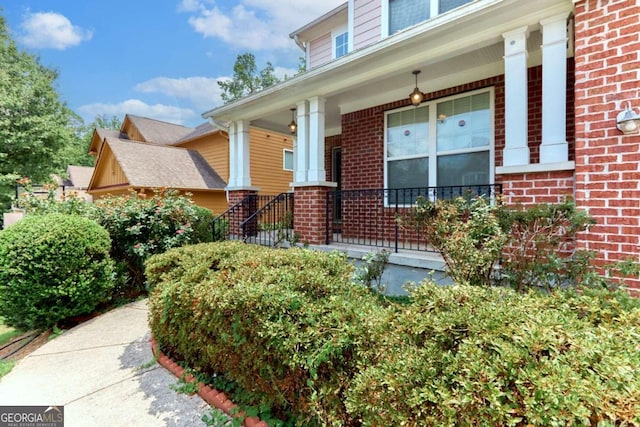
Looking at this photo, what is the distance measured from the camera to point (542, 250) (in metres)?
2.75

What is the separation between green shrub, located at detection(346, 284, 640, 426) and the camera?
39.6 inches

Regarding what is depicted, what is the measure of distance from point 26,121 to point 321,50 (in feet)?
49.4

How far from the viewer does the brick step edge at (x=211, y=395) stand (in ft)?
7.00

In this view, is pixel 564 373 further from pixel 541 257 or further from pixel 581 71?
pixel 581 71

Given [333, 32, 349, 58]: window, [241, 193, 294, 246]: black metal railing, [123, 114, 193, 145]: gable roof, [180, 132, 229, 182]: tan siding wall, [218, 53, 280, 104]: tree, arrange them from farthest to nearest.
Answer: [218, 53, 280, 104]: tree → [123, 114, 193, 145]: gable roof → [180, 132, 229, 182]: tan siding wall → [333, 32, 349, 58]: window → [241, 193, 294, 246]: black metal railing

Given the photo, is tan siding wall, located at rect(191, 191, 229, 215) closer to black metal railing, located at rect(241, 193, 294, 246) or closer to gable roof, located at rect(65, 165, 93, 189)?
black metal railing, located at rect(241, 193, 294, 246)

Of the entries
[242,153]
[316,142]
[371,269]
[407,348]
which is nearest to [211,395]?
[407,348]

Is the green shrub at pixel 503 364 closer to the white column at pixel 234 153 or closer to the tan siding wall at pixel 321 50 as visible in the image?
the white column at pixel 234 153

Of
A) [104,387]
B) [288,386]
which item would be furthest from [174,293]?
[288,386]

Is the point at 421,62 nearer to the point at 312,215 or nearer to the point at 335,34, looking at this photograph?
the point at 312,215

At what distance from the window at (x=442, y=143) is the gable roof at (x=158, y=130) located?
622 inches

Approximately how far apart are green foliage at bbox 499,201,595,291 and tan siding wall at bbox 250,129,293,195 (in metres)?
11.5

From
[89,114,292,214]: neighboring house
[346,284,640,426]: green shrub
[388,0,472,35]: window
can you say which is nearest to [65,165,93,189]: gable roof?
[89,114,292,214]: neighboring house

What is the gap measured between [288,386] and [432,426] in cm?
103
